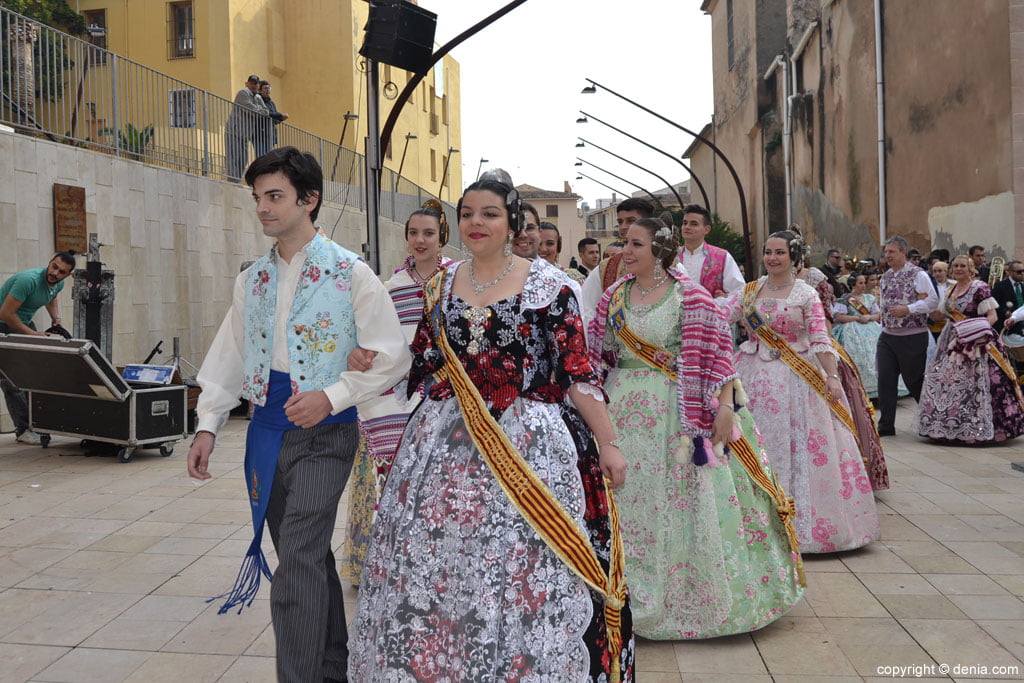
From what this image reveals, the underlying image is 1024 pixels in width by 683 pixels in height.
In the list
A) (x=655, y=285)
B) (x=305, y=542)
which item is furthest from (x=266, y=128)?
(x=305, y=542)

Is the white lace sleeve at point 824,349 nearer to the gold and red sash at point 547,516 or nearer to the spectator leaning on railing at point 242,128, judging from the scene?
the gold and red sash at point 547,516

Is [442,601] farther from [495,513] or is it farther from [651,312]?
[651,312]

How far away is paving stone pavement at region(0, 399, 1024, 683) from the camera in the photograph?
168 inches

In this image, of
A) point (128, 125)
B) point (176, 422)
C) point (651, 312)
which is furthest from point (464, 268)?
point (128, 125)

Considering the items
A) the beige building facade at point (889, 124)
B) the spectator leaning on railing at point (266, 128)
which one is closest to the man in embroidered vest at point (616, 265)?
the beige building facade at point (889, 124)

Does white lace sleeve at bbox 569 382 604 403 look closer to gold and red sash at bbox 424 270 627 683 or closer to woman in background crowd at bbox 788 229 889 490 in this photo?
gold and red sash at bbox 424 270 627 683

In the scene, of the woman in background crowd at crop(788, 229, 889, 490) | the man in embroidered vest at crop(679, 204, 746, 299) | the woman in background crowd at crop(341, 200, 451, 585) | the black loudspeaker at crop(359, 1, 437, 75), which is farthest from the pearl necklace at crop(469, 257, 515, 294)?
the black loudspeaker at crop(359, 1, 437, 75)

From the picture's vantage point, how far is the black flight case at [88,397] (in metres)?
8.70

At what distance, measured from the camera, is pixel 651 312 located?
490 centimetres

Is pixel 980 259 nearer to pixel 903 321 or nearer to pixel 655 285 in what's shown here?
pixel 903 321

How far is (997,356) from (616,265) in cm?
614

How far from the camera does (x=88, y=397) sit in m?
9.09

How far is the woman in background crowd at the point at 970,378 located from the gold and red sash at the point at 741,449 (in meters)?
6.19

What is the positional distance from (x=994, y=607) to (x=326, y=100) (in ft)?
85.0
